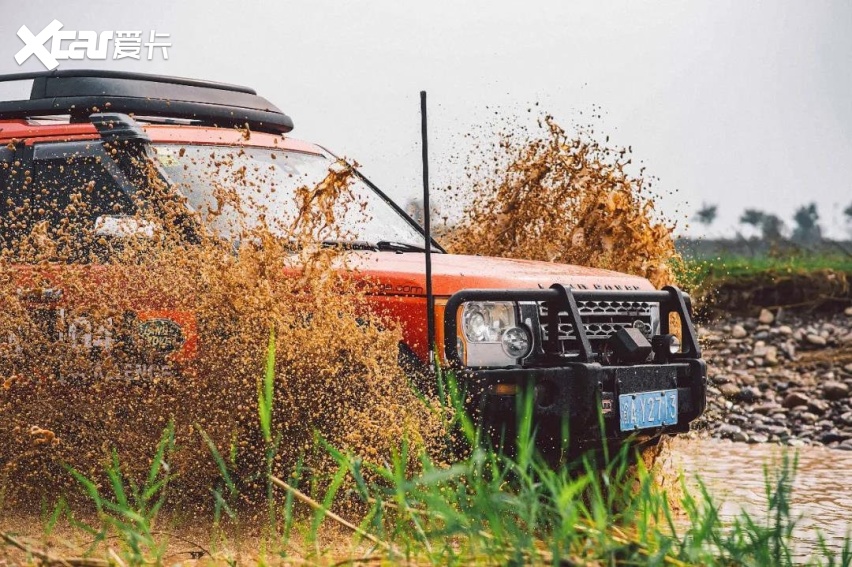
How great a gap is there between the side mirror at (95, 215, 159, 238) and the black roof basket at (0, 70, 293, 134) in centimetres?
110

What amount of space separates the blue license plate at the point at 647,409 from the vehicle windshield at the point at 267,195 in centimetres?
143

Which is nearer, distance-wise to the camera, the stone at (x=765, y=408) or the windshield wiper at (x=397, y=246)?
the windshield wiper at (x=397, y=246)

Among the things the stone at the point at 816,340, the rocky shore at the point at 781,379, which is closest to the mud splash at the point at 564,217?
the rocky shore at the point at 781,379

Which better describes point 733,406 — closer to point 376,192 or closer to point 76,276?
point 376,192

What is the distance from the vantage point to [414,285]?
4945mm

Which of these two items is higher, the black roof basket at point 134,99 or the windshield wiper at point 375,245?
the black roof basket at point 134,99

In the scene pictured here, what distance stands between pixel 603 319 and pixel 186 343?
1935 millimetres

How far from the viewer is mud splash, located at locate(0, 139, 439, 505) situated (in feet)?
15.6

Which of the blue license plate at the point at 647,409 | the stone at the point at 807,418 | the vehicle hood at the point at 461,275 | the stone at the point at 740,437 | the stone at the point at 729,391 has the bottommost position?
the stone at the point at 740,437

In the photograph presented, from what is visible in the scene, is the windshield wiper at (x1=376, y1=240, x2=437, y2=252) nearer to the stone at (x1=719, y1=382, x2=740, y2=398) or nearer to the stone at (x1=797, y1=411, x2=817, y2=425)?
the stone at (x1=797, y1=411, x2=817, y2=425)

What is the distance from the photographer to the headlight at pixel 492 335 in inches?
193

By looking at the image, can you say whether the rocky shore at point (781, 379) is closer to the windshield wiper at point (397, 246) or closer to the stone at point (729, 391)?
the stone at point (729, 391)

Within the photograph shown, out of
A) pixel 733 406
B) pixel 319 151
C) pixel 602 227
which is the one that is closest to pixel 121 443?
pixel 319 151

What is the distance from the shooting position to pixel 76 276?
16.7 feet
